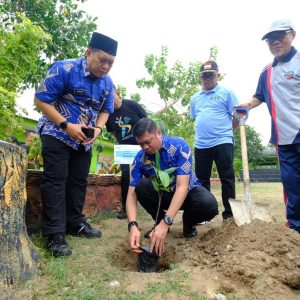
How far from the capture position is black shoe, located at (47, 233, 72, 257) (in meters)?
2.40

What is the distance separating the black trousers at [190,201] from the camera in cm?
293

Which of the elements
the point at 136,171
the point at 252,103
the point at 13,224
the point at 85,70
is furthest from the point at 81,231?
the point at 252,103

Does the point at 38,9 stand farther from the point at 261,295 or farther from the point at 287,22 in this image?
the point at 261,295

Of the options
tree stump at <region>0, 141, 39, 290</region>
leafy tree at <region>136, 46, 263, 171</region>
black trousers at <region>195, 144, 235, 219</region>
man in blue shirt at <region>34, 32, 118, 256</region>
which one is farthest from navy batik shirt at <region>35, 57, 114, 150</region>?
leafy tree at <region>136, 46, 263, 171</region>

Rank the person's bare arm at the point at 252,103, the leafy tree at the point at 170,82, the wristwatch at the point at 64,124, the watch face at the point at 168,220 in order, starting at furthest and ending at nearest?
the leafy tree at the point at 170,82 → the person's bare arm at the point at 252,103 → the wristwatch at the point at 64,124 → the watch face at the point at 168,220

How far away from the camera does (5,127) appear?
2.89 m

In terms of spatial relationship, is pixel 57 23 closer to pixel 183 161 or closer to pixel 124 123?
pixel 124 123

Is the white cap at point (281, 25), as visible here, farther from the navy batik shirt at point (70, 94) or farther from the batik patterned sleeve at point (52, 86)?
the batik patterned sleeve at point (52, 86)

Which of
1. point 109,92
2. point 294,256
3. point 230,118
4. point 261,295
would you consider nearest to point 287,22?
point 230,118

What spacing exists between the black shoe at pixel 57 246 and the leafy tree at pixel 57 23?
306 cm

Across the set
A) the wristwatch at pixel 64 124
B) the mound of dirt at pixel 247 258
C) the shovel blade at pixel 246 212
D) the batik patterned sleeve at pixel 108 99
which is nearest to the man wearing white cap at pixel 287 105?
the shovel blade at pixel 246 212

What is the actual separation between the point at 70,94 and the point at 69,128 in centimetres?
35

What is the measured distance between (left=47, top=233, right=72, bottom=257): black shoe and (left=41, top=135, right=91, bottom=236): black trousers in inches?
2.0

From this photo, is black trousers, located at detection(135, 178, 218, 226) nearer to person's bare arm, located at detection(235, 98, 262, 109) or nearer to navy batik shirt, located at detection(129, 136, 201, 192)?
navy batik shirt, located at detection(129, 136, 201, 192)
